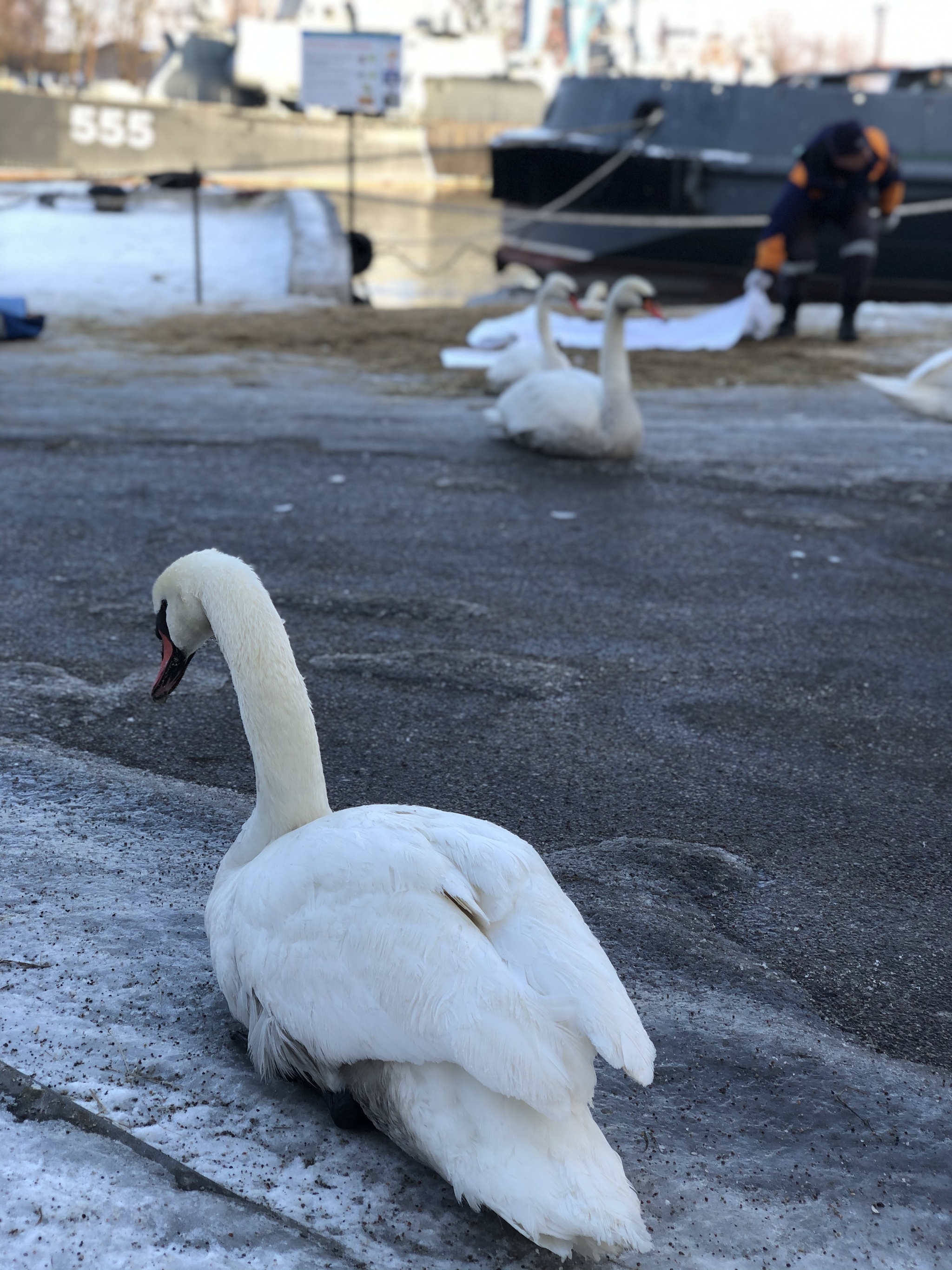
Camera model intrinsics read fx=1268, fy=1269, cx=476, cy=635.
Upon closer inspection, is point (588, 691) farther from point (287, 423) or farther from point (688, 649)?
point (287, 423)

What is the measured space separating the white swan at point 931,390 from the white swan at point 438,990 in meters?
5.19

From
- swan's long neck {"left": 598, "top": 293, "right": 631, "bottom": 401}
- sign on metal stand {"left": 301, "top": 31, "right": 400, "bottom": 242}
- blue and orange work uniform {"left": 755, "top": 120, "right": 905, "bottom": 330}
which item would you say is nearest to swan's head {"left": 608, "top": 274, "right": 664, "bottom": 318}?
swan's long neck {"left": 598, "top": 293, "right": 631, "bottom": 401}

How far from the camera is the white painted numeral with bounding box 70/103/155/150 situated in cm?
3369

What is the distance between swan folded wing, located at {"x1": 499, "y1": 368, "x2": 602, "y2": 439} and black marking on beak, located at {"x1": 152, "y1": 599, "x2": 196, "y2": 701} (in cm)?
502

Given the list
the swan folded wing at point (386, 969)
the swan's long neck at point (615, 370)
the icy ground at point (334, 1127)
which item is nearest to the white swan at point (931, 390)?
the swan's long neck at point (615, 370)

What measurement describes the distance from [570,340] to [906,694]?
26.5 ft

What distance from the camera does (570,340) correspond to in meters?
11.8

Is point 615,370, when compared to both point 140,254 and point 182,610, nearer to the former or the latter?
point 182,610

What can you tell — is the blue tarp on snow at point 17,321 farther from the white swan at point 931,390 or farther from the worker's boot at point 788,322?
the white swan at point 931,390

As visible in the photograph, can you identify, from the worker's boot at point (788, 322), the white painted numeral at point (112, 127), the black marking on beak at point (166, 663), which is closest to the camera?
the black marking on beak at point (166, 663)

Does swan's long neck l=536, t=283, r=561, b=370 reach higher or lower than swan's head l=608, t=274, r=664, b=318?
lower

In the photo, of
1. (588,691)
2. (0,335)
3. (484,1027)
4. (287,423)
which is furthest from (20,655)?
(0,335)

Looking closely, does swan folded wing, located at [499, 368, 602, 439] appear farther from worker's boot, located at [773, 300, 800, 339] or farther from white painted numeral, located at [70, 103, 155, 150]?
white painted numeral, located at [70, 103, 155, 150]

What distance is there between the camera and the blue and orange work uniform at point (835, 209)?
12242 millimetres
